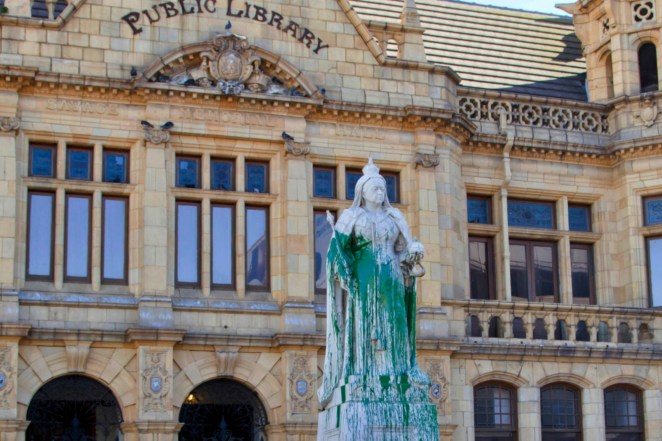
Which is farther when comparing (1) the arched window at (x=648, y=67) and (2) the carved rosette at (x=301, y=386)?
(1) the arched window at (x=648, y=67)

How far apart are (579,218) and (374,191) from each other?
14.8m

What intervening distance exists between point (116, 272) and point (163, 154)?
228 centimetres

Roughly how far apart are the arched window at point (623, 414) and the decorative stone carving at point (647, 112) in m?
5.54

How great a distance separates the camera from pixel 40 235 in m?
23.8

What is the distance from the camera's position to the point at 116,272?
24141mm

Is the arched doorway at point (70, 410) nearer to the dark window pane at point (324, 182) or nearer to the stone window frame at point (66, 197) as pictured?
the stone window frame at point (66, 197)

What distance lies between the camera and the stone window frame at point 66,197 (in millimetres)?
23672

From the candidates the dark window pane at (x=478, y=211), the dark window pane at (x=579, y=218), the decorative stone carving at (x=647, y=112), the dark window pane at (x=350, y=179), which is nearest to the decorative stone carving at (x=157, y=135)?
the dark window pane at (x=350, y=179)

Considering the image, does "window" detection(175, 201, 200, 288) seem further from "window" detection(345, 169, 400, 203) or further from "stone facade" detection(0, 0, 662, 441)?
"window" detection(345, 169, 400, 203)

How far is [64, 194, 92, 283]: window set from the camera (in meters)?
23.9

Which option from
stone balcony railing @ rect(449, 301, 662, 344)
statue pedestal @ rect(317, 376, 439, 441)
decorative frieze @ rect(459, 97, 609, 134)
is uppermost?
decorative frieze @ rect(459, 97, 609, 134)

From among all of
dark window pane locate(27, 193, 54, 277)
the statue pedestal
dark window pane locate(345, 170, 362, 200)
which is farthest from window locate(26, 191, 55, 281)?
the statue pedestal

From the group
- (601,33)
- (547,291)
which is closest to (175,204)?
(547,291)

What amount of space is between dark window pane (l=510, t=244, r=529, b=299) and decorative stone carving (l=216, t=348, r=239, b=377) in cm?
660
